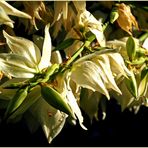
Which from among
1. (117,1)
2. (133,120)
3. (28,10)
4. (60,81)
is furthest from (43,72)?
(133,120)

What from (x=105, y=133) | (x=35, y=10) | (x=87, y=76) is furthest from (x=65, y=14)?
(x=105, y=133)

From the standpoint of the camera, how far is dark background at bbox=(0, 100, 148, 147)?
1.35 meters

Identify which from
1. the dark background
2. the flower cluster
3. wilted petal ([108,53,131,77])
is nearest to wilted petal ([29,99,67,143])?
the flower cluster

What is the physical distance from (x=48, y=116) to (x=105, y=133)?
72cm

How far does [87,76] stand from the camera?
2.43 ft

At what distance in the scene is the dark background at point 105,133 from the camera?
135 cm

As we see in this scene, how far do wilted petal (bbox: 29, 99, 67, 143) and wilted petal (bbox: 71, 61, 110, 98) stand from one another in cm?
6

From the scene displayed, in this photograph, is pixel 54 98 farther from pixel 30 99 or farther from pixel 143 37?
pixel 143 37

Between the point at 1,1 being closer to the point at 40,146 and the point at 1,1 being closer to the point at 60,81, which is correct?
the point at 60,81

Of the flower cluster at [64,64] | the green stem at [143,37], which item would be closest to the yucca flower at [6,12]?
the flower cluster at [64,64]

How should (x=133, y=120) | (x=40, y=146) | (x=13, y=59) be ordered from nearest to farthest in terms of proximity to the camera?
(x=13, y=59)
(x=40, y=146)
(x=133, y=120)

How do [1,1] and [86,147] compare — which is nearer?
[1,1]

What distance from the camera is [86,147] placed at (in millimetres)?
1363

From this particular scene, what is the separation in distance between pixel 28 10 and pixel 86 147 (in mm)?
595
